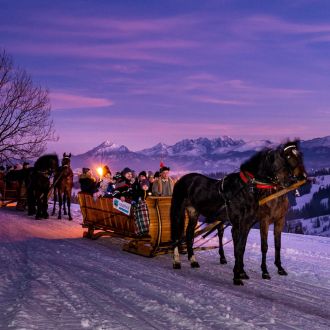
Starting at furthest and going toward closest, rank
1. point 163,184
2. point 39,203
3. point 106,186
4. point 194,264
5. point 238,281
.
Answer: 1. point 39,203
2. point 106,186
3. point 163,184
4. point 194,264
5. point 238,281

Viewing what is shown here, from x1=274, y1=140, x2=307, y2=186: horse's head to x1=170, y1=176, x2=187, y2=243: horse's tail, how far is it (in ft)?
7.04

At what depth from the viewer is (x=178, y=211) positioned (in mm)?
9383

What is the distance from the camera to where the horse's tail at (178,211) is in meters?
9.29

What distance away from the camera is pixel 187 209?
9.48 m

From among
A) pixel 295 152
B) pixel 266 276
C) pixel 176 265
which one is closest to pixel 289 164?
pixel 295 152

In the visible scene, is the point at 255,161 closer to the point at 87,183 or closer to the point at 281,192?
the point at 281,192

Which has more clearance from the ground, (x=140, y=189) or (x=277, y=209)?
(x=140, y=189)

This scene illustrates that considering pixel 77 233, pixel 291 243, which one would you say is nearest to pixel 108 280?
pixel 77 233

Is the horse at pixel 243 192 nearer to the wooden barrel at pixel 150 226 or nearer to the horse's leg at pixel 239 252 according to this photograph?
the horse's leg at pixel 239 252

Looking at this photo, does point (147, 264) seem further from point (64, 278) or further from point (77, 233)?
point (77, 233)

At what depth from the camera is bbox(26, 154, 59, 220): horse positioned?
16300 mm

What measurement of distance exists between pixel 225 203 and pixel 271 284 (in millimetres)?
1598

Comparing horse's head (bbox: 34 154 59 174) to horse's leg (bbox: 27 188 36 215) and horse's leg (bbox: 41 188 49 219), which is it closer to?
horse's leg (bbox: 41 188 49 219)

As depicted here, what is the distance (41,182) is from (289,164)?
1113cm
